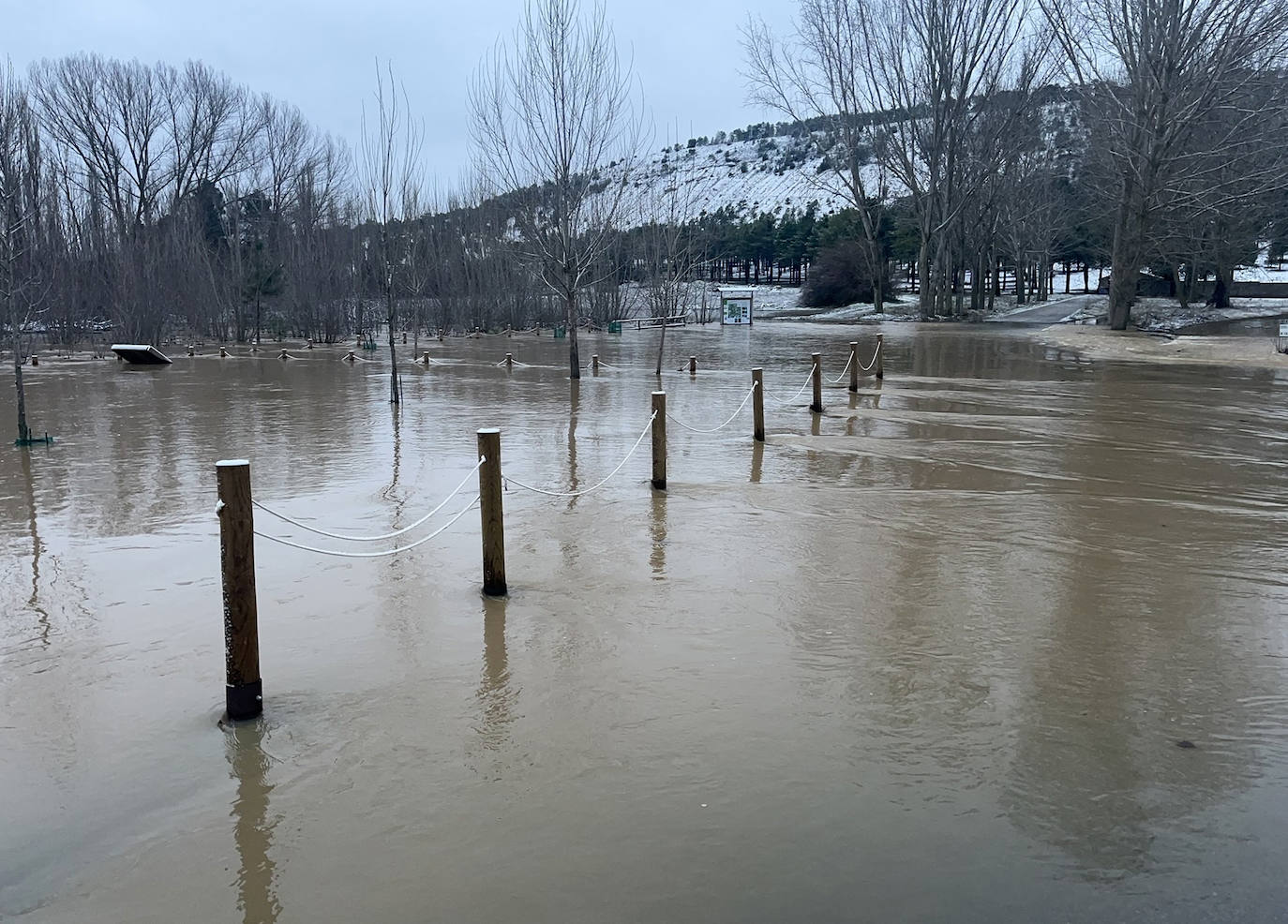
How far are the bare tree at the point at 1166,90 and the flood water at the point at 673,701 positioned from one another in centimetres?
2303

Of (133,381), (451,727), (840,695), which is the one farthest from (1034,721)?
(133,381)

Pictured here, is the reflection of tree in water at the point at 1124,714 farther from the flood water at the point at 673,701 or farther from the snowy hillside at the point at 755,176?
the snowy hillside at the point at 755,176

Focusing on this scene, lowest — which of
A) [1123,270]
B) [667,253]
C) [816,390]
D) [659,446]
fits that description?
[659,446]

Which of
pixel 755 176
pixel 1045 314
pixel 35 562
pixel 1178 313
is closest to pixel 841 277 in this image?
pixel 1045 314

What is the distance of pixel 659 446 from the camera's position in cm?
980

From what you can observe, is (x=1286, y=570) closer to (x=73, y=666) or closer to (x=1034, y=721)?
(x=1034, y=721)

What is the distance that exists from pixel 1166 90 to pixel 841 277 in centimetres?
3643

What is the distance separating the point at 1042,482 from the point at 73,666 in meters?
8.55

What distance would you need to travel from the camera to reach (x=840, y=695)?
4941 mm

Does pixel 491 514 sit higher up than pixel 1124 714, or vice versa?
pixel 491 514

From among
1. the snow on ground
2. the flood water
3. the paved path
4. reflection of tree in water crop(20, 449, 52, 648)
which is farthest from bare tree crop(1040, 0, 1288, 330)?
reflection of tree in water crop(20, 449, 52, 648)

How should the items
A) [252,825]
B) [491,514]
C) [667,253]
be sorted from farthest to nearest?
[667,253]
[491,514]
[252,825]

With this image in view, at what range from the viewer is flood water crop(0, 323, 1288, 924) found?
345cm

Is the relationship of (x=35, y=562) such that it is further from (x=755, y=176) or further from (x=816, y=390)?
(x=755, y=176)
